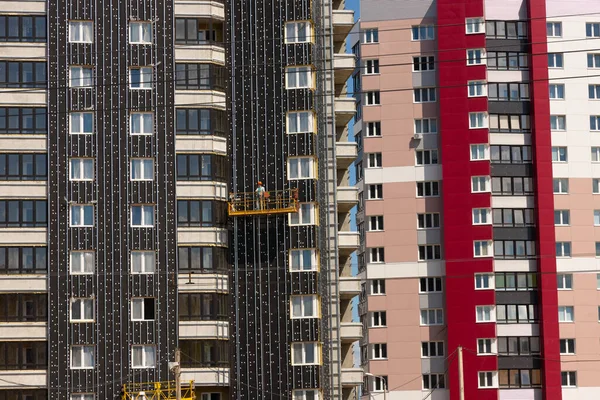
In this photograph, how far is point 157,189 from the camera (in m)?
97.7

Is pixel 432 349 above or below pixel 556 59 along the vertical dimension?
below

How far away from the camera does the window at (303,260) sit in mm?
97250

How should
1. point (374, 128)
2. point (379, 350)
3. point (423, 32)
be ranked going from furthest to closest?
point (423, 32) → point (374, 128) → point (379, 350)

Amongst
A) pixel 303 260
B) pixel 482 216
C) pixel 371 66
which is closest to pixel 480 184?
pixel 482 216

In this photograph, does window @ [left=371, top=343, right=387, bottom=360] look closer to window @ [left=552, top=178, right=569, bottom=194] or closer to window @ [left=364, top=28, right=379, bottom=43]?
window @ [left=552, top=178, right=569, bottom=194]

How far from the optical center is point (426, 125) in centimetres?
12531

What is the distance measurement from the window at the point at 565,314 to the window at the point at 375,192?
60.0ft

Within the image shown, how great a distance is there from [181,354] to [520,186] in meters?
41.8

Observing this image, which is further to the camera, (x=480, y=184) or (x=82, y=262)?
(x=480, y=184)

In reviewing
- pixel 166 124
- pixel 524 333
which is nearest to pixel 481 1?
pixel 524 333

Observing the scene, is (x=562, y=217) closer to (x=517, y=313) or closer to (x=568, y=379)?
(x=517, y=313)

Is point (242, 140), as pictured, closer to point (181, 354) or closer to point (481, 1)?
point (181, 354)

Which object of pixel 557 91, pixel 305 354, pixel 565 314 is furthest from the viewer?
pixel 557 91

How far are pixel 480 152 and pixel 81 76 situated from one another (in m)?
39.2
